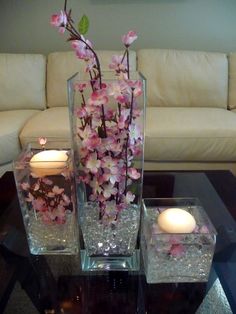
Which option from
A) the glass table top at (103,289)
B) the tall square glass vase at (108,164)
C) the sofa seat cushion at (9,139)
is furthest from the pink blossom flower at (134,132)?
the sofa seat cushion at (9,139)

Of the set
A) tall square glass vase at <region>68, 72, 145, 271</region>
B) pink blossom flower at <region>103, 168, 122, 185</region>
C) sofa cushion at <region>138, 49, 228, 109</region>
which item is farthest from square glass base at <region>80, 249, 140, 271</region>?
sofa cushion at <region>138, 49, 228, 109</region>

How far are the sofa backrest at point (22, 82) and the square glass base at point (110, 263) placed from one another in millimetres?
1490

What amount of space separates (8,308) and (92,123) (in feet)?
1.39

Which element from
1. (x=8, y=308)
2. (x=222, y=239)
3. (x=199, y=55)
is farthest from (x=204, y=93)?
(x=8, y=308)

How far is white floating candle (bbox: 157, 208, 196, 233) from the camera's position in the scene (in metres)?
0.65

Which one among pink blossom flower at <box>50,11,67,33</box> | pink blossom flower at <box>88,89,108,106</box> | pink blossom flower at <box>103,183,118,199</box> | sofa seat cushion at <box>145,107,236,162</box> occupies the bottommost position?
sofa seat cushion at <box>145,107,236,162</box>

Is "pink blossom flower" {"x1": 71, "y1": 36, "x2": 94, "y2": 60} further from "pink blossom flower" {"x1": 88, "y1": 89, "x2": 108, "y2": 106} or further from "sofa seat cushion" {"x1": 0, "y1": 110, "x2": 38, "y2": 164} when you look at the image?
"sofa seat cushion" {"x1": 0, "y1": 110, "x2": 38, "y2": 164}

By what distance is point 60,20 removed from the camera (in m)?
0.53

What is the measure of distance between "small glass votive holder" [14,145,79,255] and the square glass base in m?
0.05

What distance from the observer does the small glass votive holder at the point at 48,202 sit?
0.71 metres

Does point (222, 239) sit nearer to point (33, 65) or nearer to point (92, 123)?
point (92, 123)

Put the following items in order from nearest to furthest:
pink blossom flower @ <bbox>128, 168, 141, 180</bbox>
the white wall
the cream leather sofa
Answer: pink blossom flower @ <bbox>128, 168, 141, 180</bbox>, the cream leather sofa, the white wall

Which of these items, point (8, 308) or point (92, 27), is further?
point (92, 27)

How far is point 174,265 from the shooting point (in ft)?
2.18
